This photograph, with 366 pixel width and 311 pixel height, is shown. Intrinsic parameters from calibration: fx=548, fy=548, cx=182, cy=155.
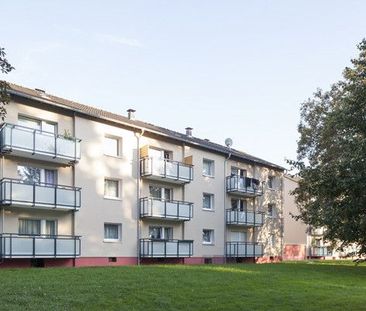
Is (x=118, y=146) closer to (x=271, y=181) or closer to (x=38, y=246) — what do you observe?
(x=38, y=246)

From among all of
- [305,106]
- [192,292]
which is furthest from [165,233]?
[192,292]

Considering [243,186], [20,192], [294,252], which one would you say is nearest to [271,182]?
[243,186]

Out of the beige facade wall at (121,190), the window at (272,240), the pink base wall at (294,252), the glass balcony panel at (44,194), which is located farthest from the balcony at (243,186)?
the glass balcony panel at (44,194)

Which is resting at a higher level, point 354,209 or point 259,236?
point 354,209

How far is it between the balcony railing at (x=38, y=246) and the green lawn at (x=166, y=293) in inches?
232

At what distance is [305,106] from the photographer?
40938 millimetres

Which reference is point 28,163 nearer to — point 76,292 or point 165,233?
point 165,233

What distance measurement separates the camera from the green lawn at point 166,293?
13.8 m

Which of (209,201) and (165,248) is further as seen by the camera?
(209,201)

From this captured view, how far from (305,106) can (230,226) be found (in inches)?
417

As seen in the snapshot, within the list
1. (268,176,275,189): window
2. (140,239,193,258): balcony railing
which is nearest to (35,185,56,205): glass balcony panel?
(140,239,193,258): balcony railing

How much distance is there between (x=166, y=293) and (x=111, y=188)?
16727 millimetres

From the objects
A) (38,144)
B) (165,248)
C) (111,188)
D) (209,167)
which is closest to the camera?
(38,144)

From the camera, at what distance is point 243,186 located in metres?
41.2
